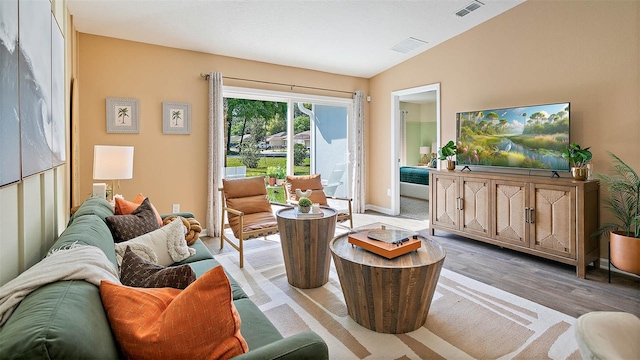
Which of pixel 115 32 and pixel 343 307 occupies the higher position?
pixel 115 32

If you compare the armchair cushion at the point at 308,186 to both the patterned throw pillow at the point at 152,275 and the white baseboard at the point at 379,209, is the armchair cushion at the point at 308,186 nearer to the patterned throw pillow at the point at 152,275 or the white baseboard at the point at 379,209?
the white baseboard at the point at 379,209

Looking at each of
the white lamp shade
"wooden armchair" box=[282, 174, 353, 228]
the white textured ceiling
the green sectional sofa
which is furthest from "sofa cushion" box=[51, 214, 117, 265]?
"wooden armchair" box=[282, 174, 353, 228]

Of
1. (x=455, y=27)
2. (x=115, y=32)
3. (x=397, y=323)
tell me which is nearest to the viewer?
(x=397, y=323)

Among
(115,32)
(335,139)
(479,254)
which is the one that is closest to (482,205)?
(479,254)

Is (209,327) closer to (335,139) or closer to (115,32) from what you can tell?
(115,32)

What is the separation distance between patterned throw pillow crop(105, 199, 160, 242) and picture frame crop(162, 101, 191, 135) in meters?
2.15

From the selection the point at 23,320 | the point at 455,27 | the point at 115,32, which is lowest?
the point at 23,320

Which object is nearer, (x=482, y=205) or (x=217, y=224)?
(x=482, y=205)

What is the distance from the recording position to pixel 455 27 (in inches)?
173

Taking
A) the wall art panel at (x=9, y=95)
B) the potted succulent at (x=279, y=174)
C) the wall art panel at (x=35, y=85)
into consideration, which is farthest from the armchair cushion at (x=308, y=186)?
the wall art panel at (x=9, y=95)

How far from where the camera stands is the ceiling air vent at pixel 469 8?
12.6 ft

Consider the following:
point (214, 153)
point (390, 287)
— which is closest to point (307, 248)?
point (390, 287)

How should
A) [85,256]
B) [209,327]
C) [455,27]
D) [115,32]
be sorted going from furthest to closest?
[455,27]
[115,32]
[85,256]
[209,327]

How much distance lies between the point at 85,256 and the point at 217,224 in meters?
3.48
